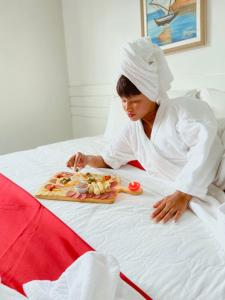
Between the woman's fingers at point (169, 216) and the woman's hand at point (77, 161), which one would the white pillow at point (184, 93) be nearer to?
the woman's hand at point (77, 161)

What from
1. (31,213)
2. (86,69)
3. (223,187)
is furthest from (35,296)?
(86,69)

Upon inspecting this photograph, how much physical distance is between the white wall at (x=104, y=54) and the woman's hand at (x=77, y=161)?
3.04 feet

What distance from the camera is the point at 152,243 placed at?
2.66ft

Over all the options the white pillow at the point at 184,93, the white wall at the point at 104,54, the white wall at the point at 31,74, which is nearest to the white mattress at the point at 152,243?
the white pillow at the point at 184,93

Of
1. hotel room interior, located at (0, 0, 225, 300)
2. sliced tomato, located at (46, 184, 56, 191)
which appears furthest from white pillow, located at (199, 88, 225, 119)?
sliced tomato, located at (46, 184, 56, 191)

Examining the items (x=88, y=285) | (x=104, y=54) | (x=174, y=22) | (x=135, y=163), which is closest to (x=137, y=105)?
(x=135, y=163)

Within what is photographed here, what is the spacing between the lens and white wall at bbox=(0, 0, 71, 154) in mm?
2801

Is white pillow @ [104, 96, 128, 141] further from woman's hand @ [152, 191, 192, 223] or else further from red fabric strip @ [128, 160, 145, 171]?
woman's hand @ [152, 191, 192, 223]

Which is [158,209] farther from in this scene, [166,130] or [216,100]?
[216,100]

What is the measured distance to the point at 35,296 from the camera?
24.0 inches

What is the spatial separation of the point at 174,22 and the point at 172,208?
1.42m

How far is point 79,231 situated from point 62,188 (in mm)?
356

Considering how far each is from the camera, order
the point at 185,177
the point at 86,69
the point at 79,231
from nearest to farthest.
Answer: the point at 79,231 → the point at 185,177 → the point at 86,69

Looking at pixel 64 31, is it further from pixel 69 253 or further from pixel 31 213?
pixel 69 253
